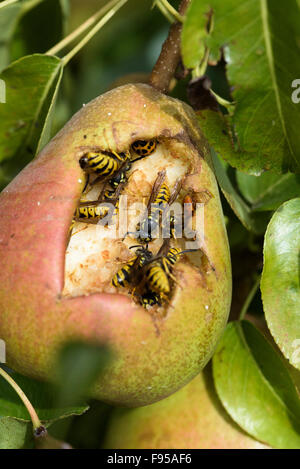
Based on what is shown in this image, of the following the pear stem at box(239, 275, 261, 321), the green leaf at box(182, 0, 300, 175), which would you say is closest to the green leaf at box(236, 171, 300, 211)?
the pear stem at box(239, 275, 261, 321)

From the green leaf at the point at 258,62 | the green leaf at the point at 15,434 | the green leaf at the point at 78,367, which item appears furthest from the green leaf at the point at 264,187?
the green leaf at the point at 15,434

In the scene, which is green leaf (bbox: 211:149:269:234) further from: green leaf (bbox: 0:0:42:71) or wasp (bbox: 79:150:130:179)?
green leaf (bbox: 0:0:42:71)

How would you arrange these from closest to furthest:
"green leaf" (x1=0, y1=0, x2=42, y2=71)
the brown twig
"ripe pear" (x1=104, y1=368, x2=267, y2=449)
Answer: the brown twig → "ripe pear" (x1=104, y1=368, x2=267, y2=449) → "green leaf" (x1=0, y1=0, x2=42, y2=71)

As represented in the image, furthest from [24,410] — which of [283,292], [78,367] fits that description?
[283,292]

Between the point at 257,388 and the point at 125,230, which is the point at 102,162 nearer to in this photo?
the point at 125,230
